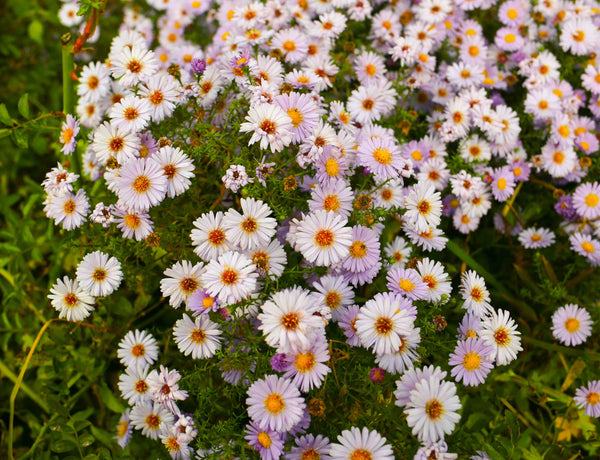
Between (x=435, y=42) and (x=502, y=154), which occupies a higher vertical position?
(x=435, y=42)

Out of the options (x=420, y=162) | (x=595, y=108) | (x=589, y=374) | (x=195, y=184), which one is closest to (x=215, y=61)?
(x=195, y=184)

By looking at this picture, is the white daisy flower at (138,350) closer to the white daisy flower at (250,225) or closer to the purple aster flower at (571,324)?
the white daisy flower at (250,225)

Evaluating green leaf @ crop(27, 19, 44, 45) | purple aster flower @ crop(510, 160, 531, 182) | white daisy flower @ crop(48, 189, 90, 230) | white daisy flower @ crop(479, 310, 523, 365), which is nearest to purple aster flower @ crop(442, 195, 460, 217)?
purple aster flower @ crop(510, 160, 531, 182)

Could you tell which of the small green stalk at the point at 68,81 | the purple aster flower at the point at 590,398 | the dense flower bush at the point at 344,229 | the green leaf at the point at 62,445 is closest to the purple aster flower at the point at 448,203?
the dense flower bush at the point at 344,229

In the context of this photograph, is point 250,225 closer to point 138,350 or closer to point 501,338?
point 138,350

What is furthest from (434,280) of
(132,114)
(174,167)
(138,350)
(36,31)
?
(36,31)

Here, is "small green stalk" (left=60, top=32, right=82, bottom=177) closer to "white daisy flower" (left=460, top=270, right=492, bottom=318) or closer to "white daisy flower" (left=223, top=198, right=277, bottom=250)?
"white daisy flower" (left=223, top=198, right=277, bottom=250)

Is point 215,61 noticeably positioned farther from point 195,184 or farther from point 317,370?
point 317,370
